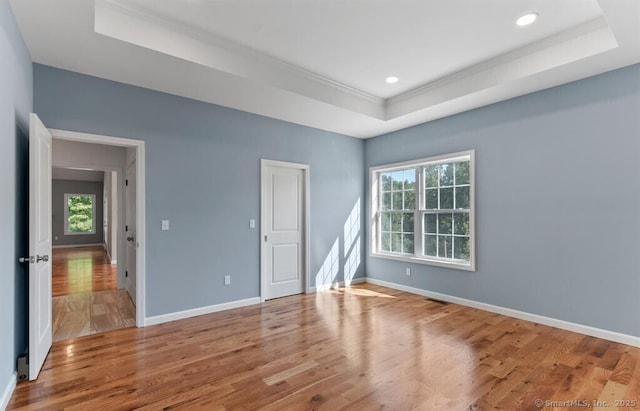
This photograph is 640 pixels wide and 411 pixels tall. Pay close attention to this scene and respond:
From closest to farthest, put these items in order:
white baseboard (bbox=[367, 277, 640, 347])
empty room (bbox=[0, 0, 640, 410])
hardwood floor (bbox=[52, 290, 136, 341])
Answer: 1. empty room (bbox=[0, 0, 640, 410])
2. white baseboard (bbox=[367, 277, 640, 347])
3. hardwood floor (bbox=[52, 290, 136, 341])

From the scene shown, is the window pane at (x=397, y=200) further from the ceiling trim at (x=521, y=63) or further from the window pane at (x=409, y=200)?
the ceiling trim at (x=521, y=63)

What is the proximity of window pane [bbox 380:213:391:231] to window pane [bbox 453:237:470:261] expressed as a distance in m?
1.30

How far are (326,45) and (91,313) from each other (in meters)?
4.30

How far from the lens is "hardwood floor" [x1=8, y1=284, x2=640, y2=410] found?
7.15 feet

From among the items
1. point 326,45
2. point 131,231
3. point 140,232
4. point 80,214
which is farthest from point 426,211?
point 80,214

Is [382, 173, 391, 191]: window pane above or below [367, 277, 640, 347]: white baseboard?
above

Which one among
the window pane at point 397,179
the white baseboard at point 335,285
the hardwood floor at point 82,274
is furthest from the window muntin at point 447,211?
the hardwood floor at point 82,274

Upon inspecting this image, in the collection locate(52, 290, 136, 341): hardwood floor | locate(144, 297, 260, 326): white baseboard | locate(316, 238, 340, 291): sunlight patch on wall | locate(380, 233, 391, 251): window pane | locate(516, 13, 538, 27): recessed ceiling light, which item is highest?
locate(516, 13, 538, 27): recessed ceiling light

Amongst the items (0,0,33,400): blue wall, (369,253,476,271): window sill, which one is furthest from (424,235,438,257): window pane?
(0,0,33,400): blue wall

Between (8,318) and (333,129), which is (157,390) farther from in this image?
(333,129)

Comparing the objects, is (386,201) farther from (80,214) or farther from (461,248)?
(80,214)

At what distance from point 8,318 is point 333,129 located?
4.40 m

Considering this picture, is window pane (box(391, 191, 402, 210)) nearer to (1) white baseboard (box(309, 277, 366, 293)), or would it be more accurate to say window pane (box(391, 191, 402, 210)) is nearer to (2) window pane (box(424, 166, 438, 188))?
(2) window pane (box(424, 166, 438, 188))

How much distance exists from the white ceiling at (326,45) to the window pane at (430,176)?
1.07m
